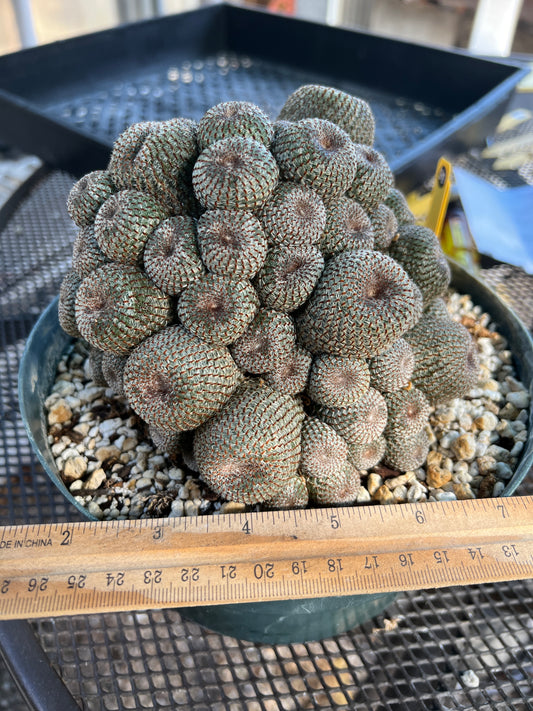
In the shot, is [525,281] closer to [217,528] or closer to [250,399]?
[250,399]

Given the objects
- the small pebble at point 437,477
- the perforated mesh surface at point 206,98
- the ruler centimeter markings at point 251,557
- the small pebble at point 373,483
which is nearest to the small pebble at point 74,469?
the ruler centimeter markings at point 251,557

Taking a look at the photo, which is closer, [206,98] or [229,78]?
[206,98]

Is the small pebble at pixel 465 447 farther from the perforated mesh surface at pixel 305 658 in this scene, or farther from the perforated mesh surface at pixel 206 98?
the perforated mesh surface at pixel 206 98

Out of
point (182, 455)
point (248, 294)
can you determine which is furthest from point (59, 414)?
point (248, 294)

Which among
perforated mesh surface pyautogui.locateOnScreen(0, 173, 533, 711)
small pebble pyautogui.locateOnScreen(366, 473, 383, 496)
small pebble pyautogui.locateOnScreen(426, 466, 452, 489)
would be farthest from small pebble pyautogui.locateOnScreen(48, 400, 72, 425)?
small pebble pyautogui.locateOnScreen(426, 466, 452, 489)

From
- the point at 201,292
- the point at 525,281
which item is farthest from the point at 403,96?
the point at 201,292

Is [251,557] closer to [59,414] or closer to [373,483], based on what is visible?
[373,483]
